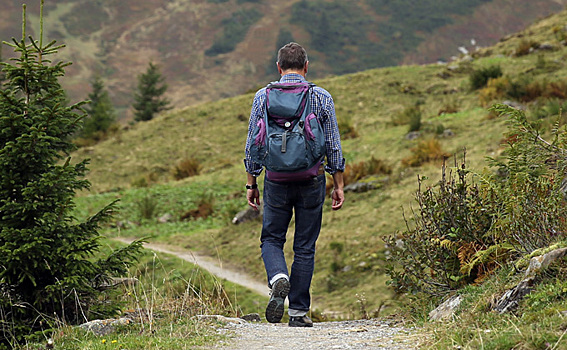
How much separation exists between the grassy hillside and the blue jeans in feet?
3.79

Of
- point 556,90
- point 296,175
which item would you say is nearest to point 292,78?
point 296,175

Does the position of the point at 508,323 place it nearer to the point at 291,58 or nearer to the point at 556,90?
the point at 291,58

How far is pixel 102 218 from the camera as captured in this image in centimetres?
523

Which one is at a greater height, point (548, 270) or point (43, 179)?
point (43, 179)

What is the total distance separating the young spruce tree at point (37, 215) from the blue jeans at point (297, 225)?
128cm

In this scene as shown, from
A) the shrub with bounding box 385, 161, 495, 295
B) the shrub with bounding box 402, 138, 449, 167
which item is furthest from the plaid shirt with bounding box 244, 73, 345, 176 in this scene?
the shrub with bounding box 402, 138, 449, 167

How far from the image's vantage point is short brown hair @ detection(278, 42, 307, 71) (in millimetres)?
4527

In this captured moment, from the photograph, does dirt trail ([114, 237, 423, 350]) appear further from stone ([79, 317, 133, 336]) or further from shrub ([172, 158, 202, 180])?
shrub ([172, 158, 202, 180])

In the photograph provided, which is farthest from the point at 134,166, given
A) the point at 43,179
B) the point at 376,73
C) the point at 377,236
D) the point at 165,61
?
the point at 165,61

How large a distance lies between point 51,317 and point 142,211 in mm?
10904

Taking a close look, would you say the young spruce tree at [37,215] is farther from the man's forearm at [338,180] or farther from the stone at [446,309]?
the stone at [446,309]

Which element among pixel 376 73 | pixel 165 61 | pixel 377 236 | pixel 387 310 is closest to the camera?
pixel 387 310

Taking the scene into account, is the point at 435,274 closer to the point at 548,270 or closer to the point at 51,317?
the point at 548,270

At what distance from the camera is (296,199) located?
179 inches
